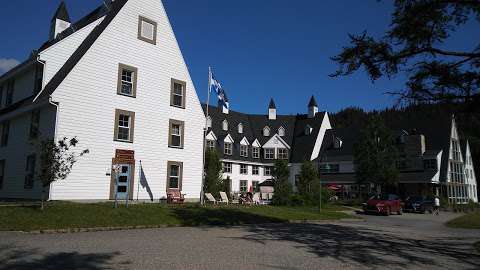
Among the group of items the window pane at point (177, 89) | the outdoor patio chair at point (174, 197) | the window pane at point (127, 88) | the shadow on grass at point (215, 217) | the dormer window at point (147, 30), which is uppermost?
the dormer window at point (147, 30)

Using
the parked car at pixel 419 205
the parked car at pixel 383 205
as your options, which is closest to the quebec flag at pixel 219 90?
the parked car at pixel 383 205

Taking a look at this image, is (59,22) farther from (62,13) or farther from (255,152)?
(255,152)

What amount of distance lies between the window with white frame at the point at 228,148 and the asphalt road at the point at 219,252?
132 ft

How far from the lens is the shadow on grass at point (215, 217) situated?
19.5m

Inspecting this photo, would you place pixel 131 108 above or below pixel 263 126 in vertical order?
below

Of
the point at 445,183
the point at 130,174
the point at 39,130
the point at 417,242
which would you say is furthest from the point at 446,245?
the point at 445,183

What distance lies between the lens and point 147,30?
93.6ft

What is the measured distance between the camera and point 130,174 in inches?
1041

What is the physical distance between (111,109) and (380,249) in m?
18.2

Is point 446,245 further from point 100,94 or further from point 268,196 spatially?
point 268,196

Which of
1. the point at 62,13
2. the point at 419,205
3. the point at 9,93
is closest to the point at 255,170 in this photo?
the point at 419,205

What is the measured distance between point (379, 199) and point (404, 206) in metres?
6.60

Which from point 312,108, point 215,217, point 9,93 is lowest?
point 215,217

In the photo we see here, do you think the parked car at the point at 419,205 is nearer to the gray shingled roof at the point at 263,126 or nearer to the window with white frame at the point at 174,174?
the gray shingled roof at the point at 263,126
